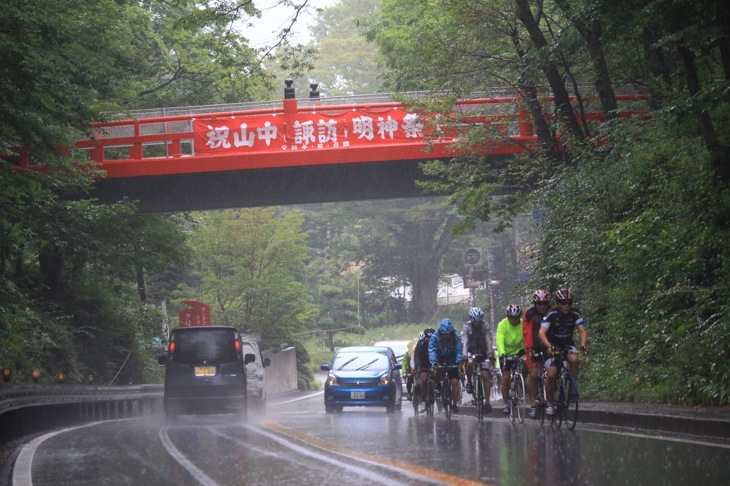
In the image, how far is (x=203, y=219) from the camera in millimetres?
44594

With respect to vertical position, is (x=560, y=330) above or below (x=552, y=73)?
below

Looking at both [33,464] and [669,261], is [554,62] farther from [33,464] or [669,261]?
[33,464]

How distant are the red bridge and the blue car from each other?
671 centimetres

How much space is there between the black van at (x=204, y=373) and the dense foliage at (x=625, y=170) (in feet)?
23.2

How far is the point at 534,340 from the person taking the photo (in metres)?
14.4

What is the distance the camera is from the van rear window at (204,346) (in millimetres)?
21703

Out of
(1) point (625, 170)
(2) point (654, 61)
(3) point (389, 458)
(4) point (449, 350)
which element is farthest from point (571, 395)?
(2) point (654, 61)

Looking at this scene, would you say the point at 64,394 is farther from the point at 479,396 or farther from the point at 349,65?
the point at 349,65

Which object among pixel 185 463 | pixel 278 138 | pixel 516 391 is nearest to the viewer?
pixel 185 463

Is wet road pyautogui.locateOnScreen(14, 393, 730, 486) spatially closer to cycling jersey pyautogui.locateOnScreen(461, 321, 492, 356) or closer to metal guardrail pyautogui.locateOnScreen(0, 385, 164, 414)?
metal guardrail pyautogui.locateOnScreen(0, 385, 164, 414)

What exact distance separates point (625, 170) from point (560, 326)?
850 cm

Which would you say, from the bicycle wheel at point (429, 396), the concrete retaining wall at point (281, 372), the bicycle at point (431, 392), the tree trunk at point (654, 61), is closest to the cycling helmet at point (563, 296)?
the bicycle at point (431, 392)

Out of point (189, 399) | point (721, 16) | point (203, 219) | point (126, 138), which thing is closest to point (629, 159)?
point (721, 16)

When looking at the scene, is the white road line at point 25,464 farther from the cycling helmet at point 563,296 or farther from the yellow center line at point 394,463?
the cycling helmet at point 563,296
